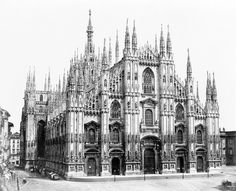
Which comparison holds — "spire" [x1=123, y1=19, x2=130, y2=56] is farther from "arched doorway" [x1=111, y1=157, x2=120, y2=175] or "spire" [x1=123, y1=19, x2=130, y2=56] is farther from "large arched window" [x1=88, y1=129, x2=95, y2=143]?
"arched doorway" [x1=111, y1=157, x2=120, y2=175]

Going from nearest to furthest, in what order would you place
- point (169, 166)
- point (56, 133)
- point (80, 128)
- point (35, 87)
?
point (80, 128) → point (169, 166) → point (56, 133) → point (35, 87)

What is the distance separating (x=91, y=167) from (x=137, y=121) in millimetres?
10188

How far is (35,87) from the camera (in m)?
94.6

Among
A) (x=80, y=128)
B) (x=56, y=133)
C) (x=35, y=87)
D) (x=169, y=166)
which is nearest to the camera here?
(x=80, y=128)

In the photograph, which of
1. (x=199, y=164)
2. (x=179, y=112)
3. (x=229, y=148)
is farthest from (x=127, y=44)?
(x=229, y=148)

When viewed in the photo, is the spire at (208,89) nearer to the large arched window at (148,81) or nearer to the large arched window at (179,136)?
the large arched window at (179,136)

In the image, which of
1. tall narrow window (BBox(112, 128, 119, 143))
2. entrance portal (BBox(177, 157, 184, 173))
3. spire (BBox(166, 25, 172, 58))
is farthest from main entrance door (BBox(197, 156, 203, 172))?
spire (BBox(166, 25, 172, 58))

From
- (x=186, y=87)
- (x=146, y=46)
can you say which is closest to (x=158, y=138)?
(x=186, y=87)

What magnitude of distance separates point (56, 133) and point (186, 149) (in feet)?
76.8

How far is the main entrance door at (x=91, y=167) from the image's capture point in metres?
57.6

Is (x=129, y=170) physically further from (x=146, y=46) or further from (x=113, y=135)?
(x=146, y=46)

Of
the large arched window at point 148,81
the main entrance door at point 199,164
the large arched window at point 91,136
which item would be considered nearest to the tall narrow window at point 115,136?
the large arched window at point 91,136

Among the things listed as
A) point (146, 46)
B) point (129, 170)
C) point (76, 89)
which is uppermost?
point (146, 46)

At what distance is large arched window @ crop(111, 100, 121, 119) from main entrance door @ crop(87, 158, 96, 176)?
756 centimetres
